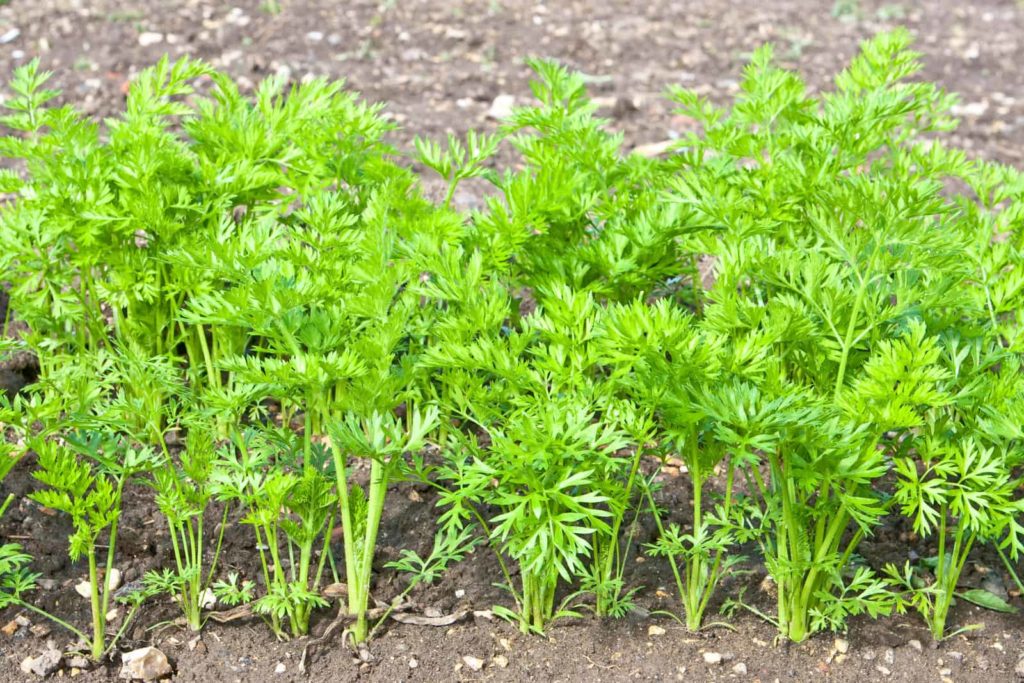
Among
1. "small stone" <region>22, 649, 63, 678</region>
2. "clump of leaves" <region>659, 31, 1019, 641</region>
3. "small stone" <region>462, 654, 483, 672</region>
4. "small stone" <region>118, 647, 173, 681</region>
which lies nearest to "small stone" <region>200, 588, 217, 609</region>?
"small stone" <region>118, 647, 173, 681</region>

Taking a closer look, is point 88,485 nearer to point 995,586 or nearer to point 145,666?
point 145,666

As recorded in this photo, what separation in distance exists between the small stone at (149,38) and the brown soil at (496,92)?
0.01m

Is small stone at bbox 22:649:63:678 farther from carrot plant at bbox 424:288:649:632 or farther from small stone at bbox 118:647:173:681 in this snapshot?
carrot plant at bbox 424:288:649:632

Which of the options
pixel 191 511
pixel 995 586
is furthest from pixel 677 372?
pixel 995 586

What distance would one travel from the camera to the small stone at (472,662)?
2.75m

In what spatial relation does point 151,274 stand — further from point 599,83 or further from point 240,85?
point 599,83

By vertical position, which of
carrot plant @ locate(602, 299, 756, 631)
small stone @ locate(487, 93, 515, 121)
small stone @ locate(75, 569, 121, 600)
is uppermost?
carrot plant @ locate(602, 299, 756, 631)

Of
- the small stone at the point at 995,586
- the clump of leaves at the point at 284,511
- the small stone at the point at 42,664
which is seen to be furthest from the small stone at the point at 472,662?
the small stone at the point at 995,586

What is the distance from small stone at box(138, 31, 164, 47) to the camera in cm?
595

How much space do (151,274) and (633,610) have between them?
1495 millimetres

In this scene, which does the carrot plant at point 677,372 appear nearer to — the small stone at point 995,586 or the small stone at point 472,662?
the small stone at point 472,662

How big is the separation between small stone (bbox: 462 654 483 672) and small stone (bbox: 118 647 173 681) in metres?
0.66

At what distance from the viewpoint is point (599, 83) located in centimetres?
595

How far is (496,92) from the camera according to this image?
5.80m
